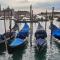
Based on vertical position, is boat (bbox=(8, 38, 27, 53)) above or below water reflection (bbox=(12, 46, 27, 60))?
above

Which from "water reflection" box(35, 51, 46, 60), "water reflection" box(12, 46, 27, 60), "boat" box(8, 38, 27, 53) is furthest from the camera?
"boat" box(8, 38, 27, 53)

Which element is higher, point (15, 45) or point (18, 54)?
point (15, 45)

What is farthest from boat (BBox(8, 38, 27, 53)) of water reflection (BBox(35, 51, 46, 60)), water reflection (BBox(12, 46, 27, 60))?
water reflection (BBox(35, 51, 46, 60))

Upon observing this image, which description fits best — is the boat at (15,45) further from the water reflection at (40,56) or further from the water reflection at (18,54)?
the water reflection at (40,56)

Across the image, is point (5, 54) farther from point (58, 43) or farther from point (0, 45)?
point (58, 43)

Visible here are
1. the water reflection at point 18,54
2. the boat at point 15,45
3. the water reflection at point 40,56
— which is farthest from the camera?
the boat at point 15,45

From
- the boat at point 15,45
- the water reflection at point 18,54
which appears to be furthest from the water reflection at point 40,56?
the boat at point 15,45

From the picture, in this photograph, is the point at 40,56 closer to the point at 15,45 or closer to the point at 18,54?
the point at 18,54

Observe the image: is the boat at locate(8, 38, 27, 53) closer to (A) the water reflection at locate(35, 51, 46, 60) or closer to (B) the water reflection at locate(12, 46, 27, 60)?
(B) the water reflection at locate(12, 46, 27, 60)

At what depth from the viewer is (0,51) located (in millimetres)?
29953

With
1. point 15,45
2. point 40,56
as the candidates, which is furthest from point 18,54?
point 40,56

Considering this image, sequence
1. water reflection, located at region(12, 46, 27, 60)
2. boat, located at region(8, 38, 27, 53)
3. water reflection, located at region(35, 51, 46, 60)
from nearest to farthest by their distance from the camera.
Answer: water reflection, located at region(35, 51, 46, 60) → water reflection, located at region(12, 46, 27, 60) → boat, located at region(8, 38, 27, 53)

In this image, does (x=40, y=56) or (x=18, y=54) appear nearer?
(x=40, y=56)

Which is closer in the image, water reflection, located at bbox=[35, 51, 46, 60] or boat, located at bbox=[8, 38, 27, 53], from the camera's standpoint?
water reflection, located at bbox=[35, 51, 46, 60]
